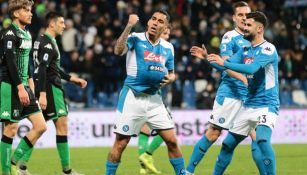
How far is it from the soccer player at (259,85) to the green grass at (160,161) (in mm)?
2251

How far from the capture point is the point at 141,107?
31.9 ft

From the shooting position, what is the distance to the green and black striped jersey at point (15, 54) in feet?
32.6

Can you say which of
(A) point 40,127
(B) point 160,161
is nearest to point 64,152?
(A) point 40,127

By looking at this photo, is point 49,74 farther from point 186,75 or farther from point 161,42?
point 186,75

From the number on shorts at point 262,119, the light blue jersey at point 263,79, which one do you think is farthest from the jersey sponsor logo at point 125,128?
the number on shorts at point 262,119

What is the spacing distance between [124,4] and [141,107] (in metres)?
15.0

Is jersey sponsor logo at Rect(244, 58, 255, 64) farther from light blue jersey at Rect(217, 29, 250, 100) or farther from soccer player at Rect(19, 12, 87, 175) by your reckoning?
soccer player at Rect(19, 12, 87, 175)

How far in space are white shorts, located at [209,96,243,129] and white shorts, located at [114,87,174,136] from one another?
128cm

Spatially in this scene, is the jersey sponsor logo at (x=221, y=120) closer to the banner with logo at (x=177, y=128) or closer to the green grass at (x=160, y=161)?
the green grass at (x=160, y=161)

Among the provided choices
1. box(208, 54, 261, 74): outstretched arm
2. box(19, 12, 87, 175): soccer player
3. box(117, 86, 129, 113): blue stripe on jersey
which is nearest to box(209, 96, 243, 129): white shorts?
box(208, 54, 261, 74): outstretched arm

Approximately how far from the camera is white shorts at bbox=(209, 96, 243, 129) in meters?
10.8

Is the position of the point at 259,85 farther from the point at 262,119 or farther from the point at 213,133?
the point at 213,133

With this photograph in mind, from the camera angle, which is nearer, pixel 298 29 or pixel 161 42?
pixel 161 42

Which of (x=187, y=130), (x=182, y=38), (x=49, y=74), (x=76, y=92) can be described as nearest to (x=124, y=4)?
(x=182, y=38)
